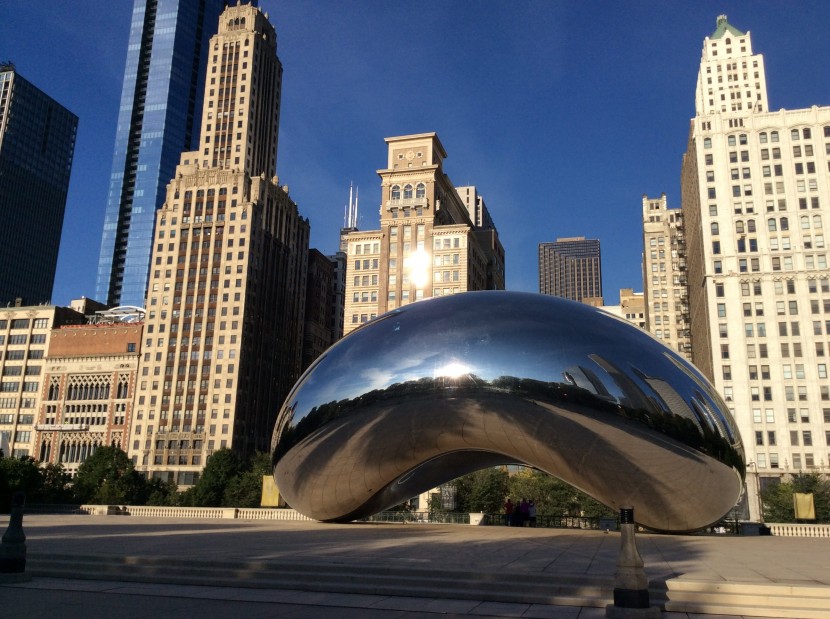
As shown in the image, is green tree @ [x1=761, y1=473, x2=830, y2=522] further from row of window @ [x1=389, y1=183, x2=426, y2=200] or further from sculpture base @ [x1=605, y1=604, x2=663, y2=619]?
row of window @ [x1=389, y1=183, x2=426, y2=200]

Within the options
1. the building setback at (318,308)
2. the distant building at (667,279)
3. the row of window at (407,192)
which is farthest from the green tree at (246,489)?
the distant building at (667,279)

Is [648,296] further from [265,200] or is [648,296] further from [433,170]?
[265,200]

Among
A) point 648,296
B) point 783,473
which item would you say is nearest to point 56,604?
point 783,473

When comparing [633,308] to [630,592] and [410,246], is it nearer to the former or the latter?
[410,246]

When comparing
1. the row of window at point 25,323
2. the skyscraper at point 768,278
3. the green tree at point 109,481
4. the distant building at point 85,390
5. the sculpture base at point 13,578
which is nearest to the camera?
the sculpture base at point 13,578

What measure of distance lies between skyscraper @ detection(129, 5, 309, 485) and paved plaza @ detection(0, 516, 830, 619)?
97092 millimetres

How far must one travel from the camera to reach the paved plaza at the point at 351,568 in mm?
8469

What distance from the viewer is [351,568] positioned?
10.1m

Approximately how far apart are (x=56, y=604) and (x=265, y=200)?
117 meters

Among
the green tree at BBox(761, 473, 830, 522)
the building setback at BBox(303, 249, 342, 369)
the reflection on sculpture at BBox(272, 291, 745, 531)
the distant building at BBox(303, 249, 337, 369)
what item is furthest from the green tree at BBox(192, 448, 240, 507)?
the reflection on sculpture at BBox(272, 291, 745, 531)

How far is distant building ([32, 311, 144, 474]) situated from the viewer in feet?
373

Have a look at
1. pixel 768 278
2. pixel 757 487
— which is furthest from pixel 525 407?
pixel 768 278

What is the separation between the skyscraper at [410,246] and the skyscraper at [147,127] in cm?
8692

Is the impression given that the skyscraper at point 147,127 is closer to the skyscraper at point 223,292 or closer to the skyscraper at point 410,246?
the skyscraper at point 223,292
